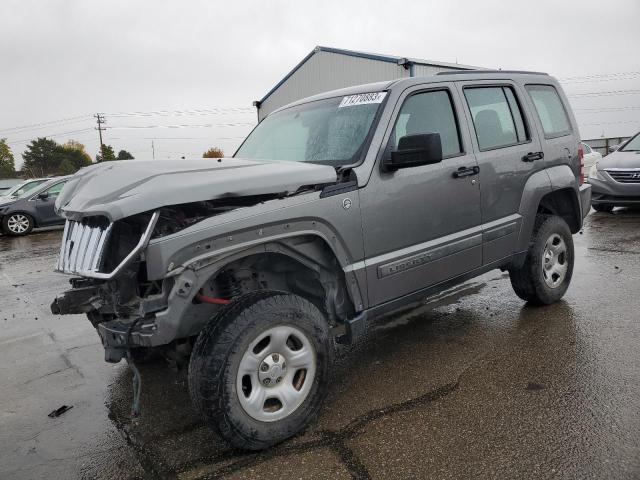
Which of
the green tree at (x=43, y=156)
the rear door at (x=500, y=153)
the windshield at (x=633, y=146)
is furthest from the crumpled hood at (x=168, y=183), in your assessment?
the green tree at (x=43, y=156)

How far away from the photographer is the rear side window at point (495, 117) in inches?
157

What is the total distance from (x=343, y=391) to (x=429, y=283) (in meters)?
0.98

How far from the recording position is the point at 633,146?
1044 centimetres

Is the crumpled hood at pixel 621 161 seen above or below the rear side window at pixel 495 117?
below

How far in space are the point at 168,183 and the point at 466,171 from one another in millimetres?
2238

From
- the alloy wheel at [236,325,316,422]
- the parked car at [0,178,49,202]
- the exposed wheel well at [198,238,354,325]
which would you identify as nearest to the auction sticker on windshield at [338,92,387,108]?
the exposed wheel well at [198,238,354,325]

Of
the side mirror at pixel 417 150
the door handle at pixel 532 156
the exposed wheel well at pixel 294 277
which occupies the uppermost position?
the side mirror at pixel 417 150

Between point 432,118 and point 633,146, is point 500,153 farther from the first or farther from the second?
point 633,146

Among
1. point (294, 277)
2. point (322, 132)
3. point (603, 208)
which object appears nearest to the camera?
point (294, 277)

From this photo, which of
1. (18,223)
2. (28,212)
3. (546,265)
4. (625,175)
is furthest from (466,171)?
(18,223)

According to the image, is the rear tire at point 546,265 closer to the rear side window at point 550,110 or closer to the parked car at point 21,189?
the rear side window at point 550,110

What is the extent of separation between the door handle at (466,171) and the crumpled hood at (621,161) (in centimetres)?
747

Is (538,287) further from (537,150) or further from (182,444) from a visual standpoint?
(182,444)

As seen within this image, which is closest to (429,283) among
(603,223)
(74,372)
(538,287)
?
(538,287)
